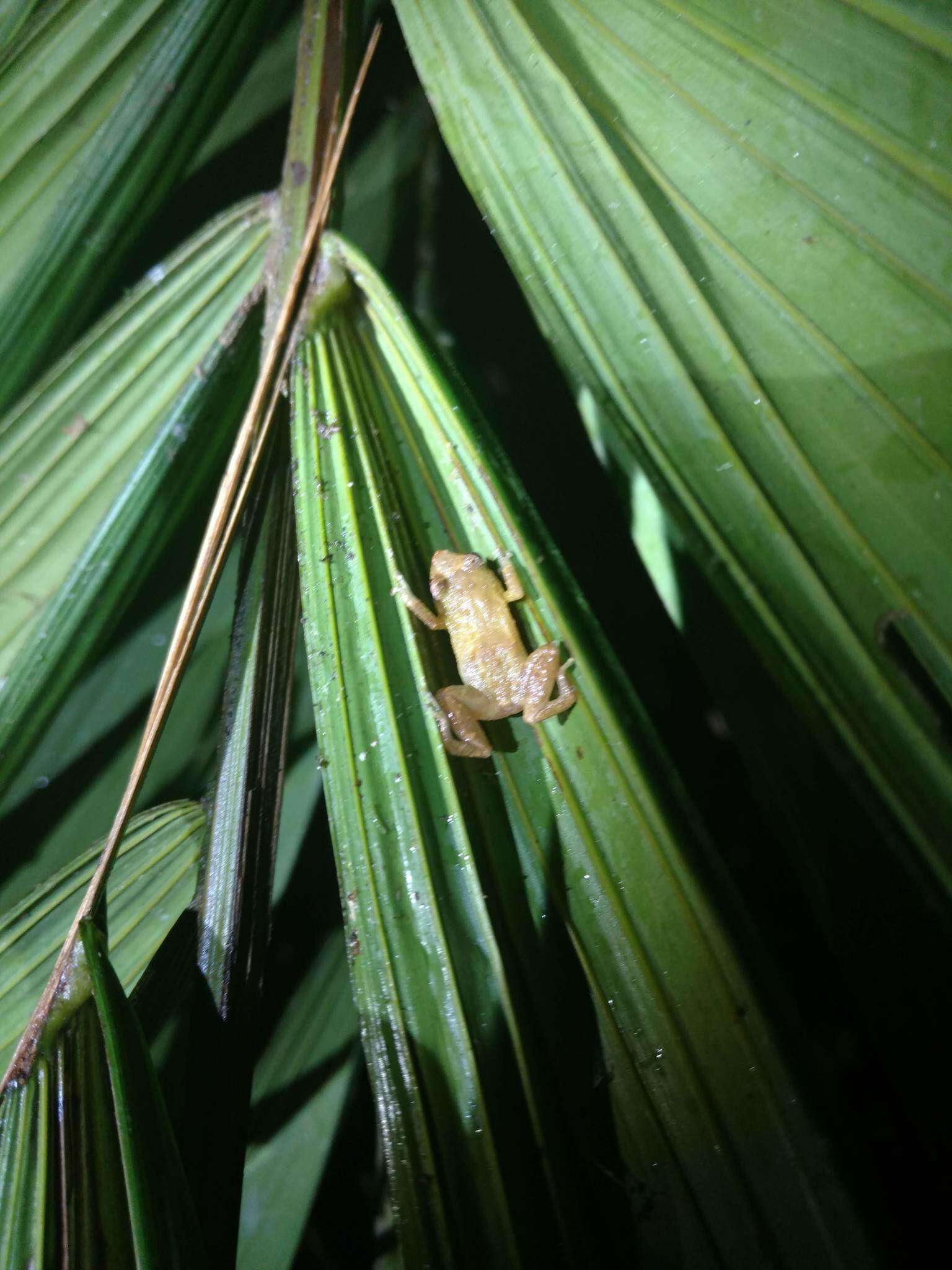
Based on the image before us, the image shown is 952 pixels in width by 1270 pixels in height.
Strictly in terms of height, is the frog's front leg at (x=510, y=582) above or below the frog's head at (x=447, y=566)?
below

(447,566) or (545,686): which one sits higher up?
(447,566)

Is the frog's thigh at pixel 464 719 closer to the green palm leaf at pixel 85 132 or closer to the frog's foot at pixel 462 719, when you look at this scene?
the frog's foot at pixel 462 719

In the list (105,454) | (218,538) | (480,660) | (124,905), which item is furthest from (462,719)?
(105,454)

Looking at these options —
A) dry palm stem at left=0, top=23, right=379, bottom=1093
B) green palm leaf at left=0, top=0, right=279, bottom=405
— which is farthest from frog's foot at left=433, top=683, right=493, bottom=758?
green palm leaf at left=0, top=0, right=279, bottom=405

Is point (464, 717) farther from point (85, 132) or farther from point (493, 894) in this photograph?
point (85, 132)

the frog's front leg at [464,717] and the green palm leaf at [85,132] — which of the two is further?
the green palm leaf at [85,132]

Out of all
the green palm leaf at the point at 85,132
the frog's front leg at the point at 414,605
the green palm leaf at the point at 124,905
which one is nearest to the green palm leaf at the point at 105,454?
the green palm leaf at the point at 85,132

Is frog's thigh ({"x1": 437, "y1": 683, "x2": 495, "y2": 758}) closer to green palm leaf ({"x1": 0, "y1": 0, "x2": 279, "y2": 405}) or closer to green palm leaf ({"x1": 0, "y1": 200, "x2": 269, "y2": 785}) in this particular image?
green palm leaf ({"x1": 0, "y1": 200, "x2": 269, "y2": 785})

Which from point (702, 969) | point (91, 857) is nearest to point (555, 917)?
point (702, 969)

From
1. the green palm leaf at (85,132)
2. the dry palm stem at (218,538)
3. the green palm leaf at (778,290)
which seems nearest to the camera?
the green palm leaf at (778,290)
